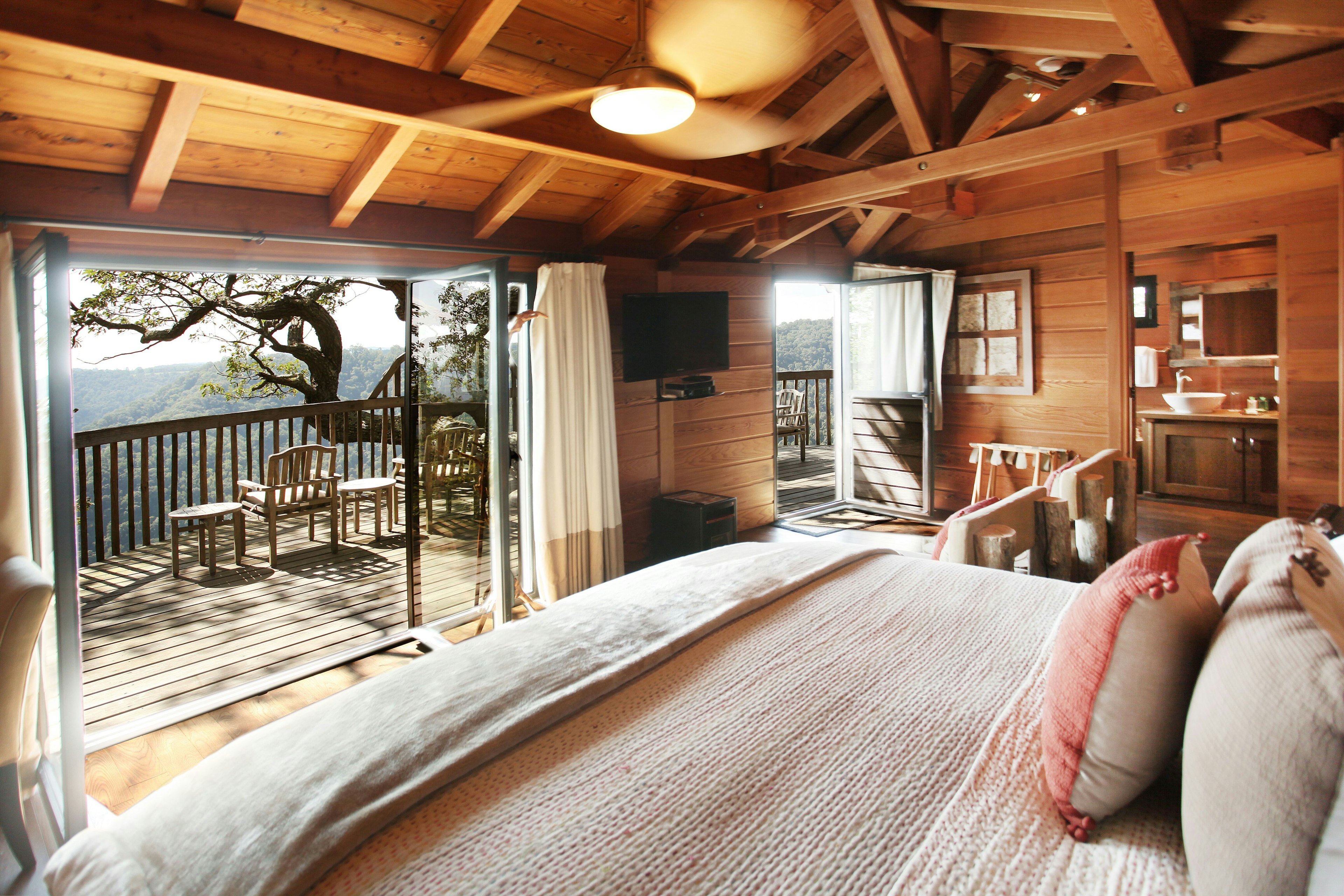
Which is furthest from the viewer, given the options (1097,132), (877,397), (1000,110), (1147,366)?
(1147,366)

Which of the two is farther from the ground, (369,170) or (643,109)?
(369,170)

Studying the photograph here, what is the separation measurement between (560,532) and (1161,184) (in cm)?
429

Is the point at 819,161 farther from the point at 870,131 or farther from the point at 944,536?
the point at 944,536

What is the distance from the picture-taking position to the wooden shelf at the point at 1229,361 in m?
5.61

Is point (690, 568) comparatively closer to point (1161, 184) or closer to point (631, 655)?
point (631, 655)

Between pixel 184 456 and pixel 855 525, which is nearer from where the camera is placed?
pixel 855 525

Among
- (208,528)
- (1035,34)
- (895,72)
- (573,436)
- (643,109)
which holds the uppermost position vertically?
(1035,34)

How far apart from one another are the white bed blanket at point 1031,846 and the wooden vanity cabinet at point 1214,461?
508 centimetres

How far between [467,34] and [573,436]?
2179 millimetres

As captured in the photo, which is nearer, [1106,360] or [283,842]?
[283,842]

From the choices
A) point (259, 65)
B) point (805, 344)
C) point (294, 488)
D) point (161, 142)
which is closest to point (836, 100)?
point (259, 65)

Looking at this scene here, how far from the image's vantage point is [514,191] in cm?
358

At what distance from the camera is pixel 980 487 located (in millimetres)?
5613

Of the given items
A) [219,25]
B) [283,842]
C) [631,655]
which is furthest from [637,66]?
[283,842]
